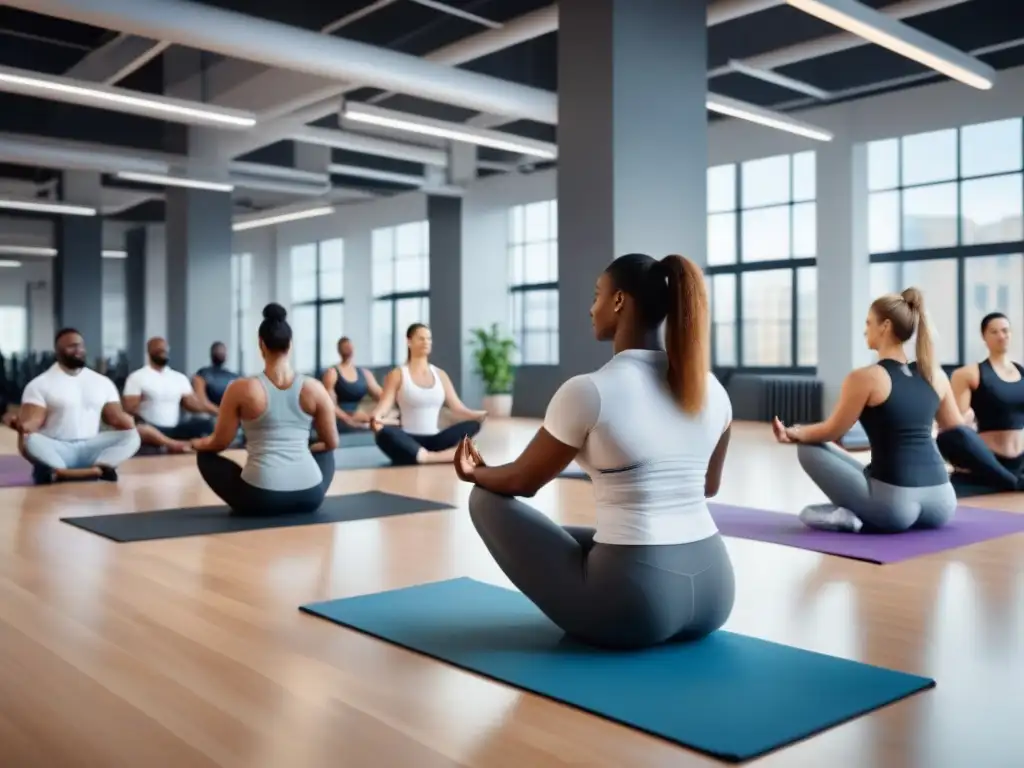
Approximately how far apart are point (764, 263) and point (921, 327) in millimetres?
8567

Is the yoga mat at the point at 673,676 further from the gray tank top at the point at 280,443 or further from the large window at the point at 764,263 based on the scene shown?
the large window at the point at 764,263

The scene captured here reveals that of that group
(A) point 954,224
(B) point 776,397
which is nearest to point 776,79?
(A) point 954,224

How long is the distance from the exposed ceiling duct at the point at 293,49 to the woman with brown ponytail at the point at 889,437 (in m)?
4.83

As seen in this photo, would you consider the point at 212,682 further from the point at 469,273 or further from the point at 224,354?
the point at 469,273

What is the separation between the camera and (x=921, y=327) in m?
4.43

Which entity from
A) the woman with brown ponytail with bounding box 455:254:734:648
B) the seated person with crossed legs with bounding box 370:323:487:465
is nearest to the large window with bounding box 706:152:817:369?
the seated person with crossed legs with bounding box 370:323:487:465

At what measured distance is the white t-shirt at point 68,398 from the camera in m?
6.62

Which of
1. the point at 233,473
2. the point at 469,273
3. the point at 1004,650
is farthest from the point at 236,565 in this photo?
the point at 469,273

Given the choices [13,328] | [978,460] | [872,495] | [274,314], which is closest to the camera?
[872,495]

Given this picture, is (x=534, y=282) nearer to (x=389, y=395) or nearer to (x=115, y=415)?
(x=389, y=395)

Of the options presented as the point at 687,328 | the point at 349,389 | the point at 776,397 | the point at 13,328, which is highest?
the point at 13,328

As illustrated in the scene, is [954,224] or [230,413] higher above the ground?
[954,224]

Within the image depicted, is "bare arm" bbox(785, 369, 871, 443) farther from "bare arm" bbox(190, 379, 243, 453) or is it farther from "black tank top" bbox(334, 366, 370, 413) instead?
"black tank top" bbox(334, 366, 370, 413)

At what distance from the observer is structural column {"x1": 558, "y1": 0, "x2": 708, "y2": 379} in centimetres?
663
